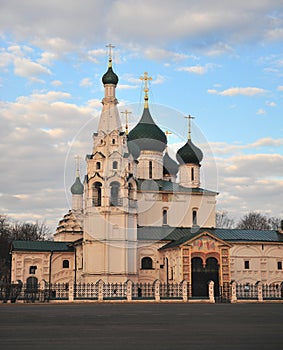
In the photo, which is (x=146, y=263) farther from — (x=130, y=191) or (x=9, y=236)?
(x=9, y=236)

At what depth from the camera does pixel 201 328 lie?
15.2 meters

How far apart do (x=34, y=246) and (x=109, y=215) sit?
34.9 ft

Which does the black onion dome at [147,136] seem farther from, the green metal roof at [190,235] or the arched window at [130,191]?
the green metal roof at [190,235]

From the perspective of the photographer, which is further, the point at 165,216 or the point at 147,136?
the point at 147,136

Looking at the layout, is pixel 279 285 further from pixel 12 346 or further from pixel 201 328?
pixel 12 346

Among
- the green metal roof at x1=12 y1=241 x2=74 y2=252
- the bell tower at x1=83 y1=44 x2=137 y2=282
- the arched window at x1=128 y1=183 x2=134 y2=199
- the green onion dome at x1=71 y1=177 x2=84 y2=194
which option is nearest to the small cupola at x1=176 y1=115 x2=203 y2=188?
the bell tower at x1=83 y1=44 x2=137 y2=282

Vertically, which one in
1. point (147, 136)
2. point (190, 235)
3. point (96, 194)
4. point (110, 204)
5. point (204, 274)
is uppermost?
point (147, 136)

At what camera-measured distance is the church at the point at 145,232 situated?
1732 inches

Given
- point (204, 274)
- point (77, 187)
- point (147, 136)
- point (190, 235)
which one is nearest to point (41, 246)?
point (147, 136)

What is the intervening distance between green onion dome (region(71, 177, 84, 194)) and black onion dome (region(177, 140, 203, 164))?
16.6m

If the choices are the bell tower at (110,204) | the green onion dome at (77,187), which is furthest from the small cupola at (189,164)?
the green onion dome at (77,187)

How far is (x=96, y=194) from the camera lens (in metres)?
45.7

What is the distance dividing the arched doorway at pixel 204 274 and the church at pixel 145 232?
0.08 m

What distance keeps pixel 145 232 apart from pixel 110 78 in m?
13.1
